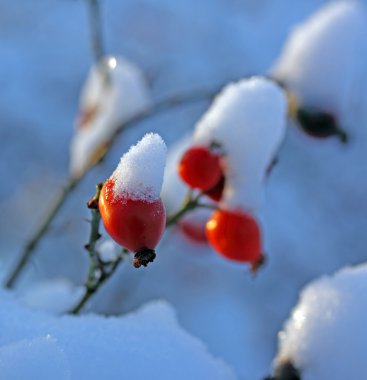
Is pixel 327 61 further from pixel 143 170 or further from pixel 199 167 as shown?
pixel 143 170

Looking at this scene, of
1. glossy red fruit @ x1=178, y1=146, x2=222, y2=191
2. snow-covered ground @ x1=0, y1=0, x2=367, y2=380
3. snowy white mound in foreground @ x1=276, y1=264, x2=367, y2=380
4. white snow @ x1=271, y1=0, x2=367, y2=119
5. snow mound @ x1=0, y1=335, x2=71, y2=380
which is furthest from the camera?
snow-covered ground @ x1=0, y1=0, x2=367, y2=380

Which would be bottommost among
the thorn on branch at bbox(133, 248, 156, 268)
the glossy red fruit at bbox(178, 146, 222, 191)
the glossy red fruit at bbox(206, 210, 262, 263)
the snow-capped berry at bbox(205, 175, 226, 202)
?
the glossy red fruit at bbox(206, 210, 262, 263)

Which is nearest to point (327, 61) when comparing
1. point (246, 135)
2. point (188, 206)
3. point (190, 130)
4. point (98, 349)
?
point (246, 135)

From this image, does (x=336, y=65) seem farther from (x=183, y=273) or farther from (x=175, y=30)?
(x=175, y=30)

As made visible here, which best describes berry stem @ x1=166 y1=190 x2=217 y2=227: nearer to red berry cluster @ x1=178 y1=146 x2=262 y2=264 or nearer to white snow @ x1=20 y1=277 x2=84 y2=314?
red berry cluster @ x1=178 y1=146 x2=262 y2=264

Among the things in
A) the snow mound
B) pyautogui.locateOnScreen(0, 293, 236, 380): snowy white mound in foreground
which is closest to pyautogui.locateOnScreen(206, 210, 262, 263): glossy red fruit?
pyautogui.locateOnScreen(0, 293, 236, 380): snowy white mound in foreground

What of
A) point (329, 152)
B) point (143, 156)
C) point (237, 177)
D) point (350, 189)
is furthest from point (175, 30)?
point (143, 156)
